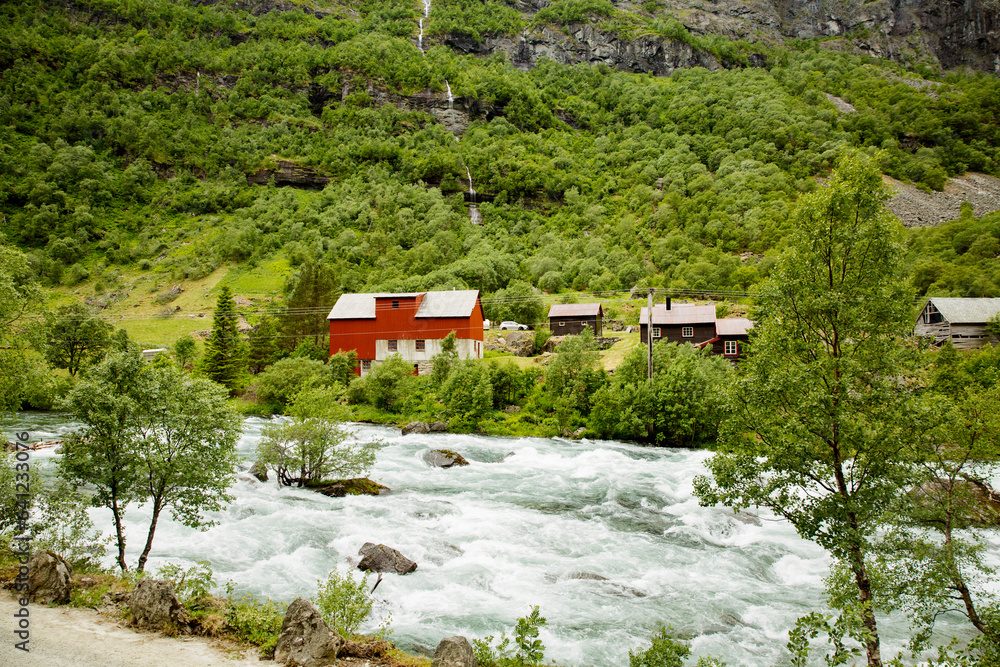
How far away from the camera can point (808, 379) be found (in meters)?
10.9

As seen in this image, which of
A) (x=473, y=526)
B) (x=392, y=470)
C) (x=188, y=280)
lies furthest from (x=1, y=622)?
(x=188, y=280)

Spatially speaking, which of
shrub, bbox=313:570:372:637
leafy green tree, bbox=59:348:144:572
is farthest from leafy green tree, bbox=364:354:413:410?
shrub, bbox=313:570:372:637

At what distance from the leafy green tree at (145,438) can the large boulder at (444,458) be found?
17.7m

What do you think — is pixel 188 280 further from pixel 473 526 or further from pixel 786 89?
pixel 786 89

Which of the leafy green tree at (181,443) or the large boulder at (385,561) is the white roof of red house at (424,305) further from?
the leafy green tree at (181,443)

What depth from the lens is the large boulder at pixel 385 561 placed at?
1673 cm

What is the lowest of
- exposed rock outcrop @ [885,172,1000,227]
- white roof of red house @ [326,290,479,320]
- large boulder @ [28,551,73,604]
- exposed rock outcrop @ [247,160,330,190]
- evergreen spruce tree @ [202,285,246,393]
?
large boulder @ [28,551,73,604]

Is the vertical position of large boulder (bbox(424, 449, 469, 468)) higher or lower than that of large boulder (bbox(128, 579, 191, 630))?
lower

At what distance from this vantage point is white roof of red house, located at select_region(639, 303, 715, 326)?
177 ft

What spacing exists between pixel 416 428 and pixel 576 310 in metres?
30.8

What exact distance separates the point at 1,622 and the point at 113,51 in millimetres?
189593

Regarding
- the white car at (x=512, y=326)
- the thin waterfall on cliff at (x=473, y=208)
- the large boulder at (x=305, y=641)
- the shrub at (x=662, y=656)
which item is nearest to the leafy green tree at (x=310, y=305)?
the white car at (x=512, y=326)

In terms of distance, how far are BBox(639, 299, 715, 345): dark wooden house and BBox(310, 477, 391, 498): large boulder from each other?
34.8 metres

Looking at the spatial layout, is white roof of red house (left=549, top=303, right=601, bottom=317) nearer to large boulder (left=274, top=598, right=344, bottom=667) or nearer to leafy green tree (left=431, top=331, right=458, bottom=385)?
leafy green tree (left=431, top=331, right=458, bottom=385)
